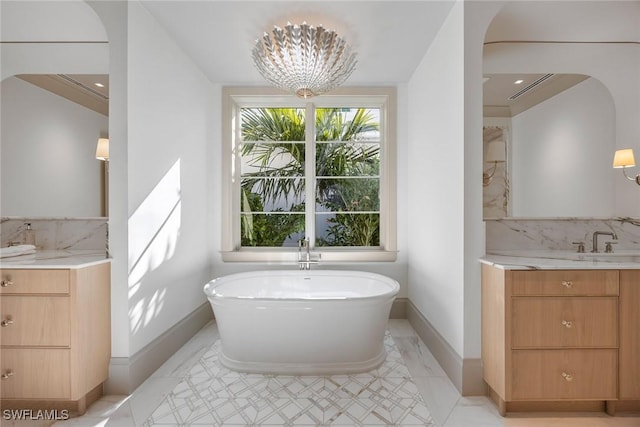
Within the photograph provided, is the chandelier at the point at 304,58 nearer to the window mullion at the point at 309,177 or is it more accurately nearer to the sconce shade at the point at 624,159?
the window mullion at the point at 309,177

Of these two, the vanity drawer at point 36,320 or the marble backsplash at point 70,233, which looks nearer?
the vanity drawer at point 36,320

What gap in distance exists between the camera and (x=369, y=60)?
2906 millimetres

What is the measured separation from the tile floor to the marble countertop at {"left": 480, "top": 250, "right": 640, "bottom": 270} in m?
0.81

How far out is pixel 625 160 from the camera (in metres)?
2.30

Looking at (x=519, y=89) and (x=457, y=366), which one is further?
(x=519, y=89)

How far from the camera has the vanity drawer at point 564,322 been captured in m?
1.73

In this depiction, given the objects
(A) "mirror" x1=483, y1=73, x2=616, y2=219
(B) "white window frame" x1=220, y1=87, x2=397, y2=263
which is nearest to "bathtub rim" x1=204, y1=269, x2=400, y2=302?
(B) "white window frame" x1=220, y1=87, x2=397, y2=263

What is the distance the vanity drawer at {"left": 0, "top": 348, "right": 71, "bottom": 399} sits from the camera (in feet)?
5.65

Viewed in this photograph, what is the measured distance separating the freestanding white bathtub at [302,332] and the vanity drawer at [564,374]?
0.83 m

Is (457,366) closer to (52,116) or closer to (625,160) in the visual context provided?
(625,160)

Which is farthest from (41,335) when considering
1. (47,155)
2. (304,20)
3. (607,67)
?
(607,67)

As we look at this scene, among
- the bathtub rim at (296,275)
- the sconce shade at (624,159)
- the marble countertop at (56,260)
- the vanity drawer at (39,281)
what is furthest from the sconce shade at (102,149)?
the sconce shade at (624,159)

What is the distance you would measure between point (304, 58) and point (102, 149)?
1.49 metres

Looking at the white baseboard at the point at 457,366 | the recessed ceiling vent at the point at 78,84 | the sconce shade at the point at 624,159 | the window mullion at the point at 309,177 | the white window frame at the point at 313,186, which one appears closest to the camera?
the white baseboard at the point at 457,366
